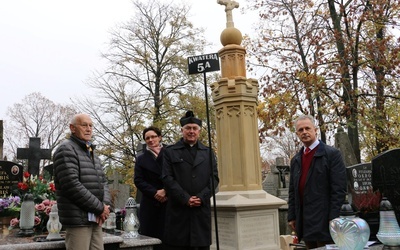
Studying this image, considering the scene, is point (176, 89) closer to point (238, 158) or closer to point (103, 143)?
point (103, 143)

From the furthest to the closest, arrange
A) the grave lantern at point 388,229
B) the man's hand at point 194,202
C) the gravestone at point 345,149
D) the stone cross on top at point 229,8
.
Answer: the gravestone at point 345,149
the stone cross on top at point 229,8
the man's hand at point 194,202
the grave lantern at point 388,229

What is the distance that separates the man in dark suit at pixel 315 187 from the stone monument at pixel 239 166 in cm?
188

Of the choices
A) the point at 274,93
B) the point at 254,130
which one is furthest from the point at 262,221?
the point at 274,93

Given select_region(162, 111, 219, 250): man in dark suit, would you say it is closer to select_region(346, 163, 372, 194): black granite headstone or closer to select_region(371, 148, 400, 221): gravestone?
select_region(371, 148, 400, 221): gravestone

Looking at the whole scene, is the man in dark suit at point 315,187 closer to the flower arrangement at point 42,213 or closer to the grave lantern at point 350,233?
the grave lantern at point 350,233

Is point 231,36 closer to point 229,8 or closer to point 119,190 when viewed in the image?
point 229,8

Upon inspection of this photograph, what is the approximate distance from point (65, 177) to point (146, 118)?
614 inches

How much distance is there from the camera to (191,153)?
401cm

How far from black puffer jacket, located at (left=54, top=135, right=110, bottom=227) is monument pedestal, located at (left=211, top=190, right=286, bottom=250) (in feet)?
8.82

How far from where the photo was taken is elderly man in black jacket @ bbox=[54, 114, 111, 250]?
312cm

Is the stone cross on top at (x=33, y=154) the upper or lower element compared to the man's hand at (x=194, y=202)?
upper

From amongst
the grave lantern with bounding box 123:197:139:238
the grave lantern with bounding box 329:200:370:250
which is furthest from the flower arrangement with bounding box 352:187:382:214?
the grave lantern with bounding box 123:197:139:238

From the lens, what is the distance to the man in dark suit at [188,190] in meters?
3.74

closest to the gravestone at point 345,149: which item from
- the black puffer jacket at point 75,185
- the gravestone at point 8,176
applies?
the gravestone at point 8,176
